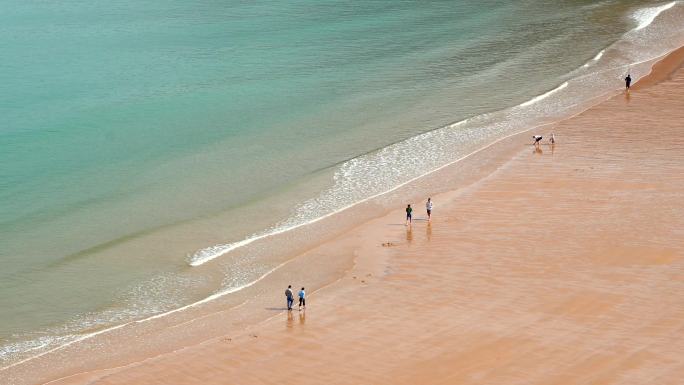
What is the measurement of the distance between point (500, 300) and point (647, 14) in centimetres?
5269

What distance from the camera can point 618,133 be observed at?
116 ft

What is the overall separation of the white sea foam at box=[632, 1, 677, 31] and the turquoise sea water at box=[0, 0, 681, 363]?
499 mm

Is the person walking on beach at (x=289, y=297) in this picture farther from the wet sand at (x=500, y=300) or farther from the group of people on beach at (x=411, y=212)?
the group of people on beach at (x=411, y=212)

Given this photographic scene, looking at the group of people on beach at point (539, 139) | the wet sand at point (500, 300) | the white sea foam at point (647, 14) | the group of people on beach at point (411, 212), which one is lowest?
the wet sand at point (500, 300)

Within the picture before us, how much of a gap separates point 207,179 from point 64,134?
9.90 metres

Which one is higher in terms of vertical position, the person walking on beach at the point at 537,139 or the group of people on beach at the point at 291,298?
the person walking on beach at the point at 537,139

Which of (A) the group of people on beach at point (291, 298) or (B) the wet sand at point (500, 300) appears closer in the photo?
(B) the wet sand at point (500, 300)

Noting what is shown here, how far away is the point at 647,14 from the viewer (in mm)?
66688

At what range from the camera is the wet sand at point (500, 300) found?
18453 mm

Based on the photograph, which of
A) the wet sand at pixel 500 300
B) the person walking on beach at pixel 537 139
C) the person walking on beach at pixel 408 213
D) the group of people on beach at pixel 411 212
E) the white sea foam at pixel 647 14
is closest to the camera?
the wet sand at pixel 500 300

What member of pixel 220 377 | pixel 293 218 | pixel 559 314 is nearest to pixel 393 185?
pixel 293 218

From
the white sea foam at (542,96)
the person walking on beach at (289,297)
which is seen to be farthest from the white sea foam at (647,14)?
the person walking on beach at (289,297)

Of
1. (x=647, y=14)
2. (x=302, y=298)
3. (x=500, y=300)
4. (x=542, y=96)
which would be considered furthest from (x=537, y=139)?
(x=647, y=14)

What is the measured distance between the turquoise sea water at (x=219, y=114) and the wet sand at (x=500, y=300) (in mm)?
4208
